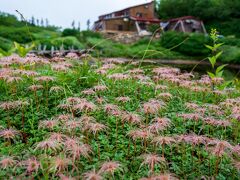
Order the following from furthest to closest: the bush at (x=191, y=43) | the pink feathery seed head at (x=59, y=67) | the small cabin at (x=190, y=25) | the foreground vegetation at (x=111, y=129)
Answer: the small cabin at (x=190, y=25), the bush at (x=191, y=43), the pink feathery seed head at (x=59, y=67), the foreground vegetation at (x=111, y=129)

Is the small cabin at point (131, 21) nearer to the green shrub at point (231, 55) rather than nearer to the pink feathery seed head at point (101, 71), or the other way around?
the green shrub at point (231, 55)

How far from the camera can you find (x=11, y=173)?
2020 mm

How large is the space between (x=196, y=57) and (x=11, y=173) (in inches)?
705

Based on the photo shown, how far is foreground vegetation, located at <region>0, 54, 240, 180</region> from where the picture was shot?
1998mm

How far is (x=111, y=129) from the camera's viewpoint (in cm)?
281

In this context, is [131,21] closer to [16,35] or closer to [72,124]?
[16,35]

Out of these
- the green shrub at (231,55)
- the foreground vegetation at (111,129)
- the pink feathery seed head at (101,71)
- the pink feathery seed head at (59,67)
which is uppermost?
the pink feathery seed head at (59,67)

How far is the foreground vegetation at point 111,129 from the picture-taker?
1998 mm

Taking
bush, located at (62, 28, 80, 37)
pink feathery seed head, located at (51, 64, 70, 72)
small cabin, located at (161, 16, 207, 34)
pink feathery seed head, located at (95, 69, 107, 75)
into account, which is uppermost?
small cabin, located at (161, 16, 207, 34)

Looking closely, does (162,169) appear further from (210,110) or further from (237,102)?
(237,102)

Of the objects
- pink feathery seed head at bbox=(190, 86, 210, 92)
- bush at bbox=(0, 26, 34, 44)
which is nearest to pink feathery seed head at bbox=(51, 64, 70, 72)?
pink feathery seed head at bbox=(190, 86, 210, 92)

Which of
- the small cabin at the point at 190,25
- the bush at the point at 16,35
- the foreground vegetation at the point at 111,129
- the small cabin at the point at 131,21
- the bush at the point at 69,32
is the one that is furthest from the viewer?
the small cabin at the point at 131,21

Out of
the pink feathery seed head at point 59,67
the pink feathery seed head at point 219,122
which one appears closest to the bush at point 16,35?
the pink feathery seed head at point 59,67

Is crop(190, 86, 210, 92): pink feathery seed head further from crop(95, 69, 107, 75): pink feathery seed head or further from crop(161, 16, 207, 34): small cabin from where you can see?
crop(161, 16, 207, 34): small cabin
